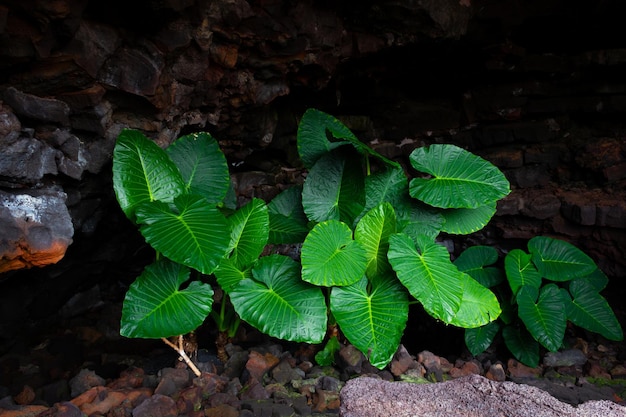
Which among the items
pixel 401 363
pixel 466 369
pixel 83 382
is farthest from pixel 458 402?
pixel 83 382

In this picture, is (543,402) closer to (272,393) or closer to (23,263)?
(272,393)

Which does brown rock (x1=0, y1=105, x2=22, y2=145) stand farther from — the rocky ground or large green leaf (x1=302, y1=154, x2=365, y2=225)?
large green leaf (x1=302, y1=154, x2=365, y2=225)

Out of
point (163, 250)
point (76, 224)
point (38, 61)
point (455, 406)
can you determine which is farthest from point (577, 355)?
point (38, 61)

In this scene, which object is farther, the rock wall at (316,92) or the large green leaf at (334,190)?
the large green leaf at (334,190)

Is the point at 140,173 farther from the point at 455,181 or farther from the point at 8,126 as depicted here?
the point at 455,181

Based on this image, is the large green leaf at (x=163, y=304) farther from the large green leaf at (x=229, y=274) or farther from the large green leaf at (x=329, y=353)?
the large green leaf at (x=329, y=353)

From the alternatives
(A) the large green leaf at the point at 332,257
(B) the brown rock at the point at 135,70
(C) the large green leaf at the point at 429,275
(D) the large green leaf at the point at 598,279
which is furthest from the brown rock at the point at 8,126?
(D) the large green leaf at the point at 598,279
